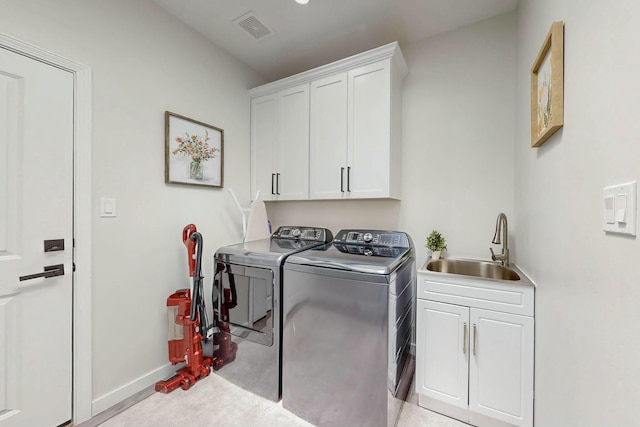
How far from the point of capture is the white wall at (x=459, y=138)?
6.76 feet

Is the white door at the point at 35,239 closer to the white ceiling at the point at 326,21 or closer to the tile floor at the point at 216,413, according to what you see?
the tile floor at the point at 216,413

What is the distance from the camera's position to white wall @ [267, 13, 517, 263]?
2061 mm

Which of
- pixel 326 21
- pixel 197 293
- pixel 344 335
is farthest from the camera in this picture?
pixel 326 21

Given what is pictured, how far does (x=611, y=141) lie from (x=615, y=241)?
271 mm

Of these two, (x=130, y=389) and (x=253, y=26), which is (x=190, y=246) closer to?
(x=130, y=389)

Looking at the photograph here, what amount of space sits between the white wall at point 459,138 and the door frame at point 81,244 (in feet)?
7.32

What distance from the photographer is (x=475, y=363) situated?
154 cm

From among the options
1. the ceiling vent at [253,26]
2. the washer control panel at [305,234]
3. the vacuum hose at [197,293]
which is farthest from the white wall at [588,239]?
the vacuum hose at [197,293]

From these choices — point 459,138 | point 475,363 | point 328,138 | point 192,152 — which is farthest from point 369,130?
point 475,363

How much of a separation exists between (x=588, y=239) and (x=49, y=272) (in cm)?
251

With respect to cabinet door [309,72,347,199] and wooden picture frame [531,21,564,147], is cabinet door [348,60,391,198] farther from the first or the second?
wooden picture frame [531,21,564,147]

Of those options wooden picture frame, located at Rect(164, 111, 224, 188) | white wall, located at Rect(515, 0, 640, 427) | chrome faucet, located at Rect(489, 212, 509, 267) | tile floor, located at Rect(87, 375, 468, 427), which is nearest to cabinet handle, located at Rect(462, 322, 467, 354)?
white wall, located at Rect(515, 0, 640, 427)

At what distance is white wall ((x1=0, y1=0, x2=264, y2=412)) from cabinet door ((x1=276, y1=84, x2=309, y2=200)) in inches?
27.4

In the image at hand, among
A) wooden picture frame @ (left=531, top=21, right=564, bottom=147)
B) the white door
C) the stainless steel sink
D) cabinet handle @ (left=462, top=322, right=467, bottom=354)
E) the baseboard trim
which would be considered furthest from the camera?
the stainless steel sink
